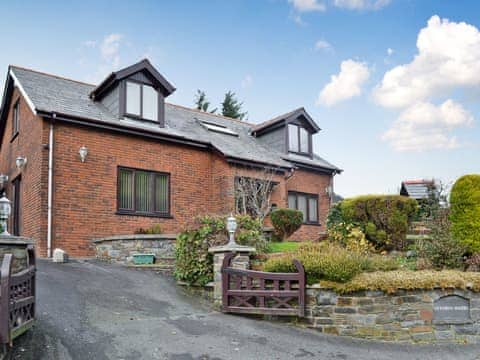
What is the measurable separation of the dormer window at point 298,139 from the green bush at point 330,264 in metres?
11.0

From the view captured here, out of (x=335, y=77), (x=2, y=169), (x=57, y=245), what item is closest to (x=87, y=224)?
(x=57, y=245)

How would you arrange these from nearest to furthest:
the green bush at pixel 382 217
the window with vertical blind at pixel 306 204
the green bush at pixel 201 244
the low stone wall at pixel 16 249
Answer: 1. the low stone wall at pixel 16 249
2. the green bush at pixel 201 244
3. the green bush at pixel 382 217
4. the window with vertical blind at pixel 306 204

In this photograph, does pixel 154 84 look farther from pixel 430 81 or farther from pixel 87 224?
pixel 430 81

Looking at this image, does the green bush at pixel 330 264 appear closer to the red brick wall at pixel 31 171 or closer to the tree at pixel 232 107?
the red brick wall at pixel 31 171

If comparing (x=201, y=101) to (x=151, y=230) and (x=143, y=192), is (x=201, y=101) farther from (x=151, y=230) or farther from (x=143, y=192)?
(x=151, y=230)

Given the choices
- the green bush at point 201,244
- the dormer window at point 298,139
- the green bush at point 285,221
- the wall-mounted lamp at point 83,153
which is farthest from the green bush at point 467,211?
the dormer window at point 298,139

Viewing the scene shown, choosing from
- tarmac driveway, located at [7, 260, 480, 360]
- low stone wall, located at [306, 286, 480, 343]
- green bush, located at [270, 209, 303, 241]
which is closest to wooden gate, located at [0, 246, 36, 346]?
tarmac driveway, located at [7, 260, 480, 360]

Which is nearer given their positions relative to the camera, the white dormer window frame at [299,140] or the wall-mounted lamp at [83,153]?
the wall-mounted lamp at [83,153]

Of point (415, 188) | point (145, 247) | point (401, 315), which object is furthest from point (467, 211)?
point (415, 188)

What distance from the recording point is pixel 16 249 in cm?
641

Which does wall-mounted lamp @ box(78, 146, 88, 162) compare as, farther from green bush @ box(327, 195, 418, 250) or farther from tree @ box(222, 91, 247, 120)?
tree @ box(222, 91, 247, 120)

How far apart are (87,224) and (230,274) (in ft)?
19.0

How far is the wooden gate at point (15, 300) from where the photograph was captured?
4980 mm

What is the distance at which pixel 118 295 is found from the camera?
896cm
